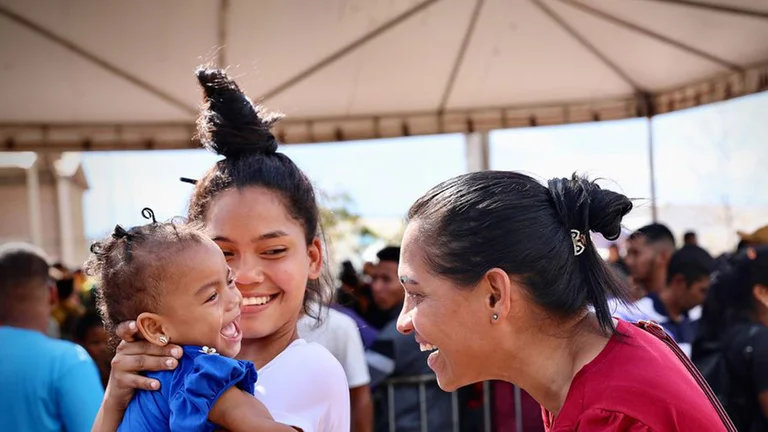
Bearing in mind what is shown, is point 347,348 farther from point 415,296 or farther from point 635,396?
point 635,396

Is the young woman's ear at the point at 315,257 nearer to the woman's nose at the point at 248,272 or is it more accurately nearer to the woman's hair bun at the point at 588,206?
the woman's nose at the point at 248,272

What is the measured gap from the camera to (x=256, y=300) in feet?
6.82

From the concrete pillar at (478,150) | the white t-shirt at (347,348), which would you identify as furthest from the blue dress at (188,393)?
the concrete pillar at (478,150)

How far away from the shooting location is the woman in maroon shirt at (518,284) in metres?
1.75

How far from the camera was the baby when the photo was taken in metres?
1.65

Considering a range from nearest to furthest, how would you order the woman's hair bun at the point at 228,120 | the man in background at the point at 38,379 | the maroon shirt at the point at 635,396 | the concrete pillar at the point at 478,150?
the maroon shirt at the point at 635,396 → the woman's hair bun at the point at 228,120 → the man in background at the point at 38,379 → the concrete pillar at the point at 478,150

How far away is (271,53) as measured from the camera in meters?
5.18

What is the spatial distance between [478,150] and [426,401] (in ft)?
8.21

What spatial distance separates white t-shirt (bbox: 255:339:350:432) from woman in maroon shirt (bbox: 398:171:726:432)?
0.24 m

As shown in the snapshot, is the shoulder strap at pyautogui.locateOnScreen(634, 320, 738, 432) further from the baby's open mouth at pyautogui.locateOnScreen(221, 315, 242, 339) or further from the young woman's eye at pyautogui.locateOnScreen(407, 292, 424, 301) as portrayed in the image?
the baby's open mouth at pyautogui.locateOnScreen(221, 315, 242, 339)

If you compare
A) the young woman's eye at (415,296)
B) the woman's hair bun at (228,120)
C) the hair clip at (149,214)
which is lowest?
the young woman's eye at (415,296)

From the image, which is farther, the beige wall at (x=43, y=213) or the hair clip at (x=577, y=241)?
the beige wall at (x=43, y=213)

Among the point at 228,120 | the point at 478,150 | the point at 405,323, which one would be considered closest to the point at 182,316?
the point at 405,323

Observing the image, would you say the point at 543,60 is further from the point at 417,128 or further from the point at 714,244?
the point at 714,244
